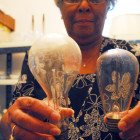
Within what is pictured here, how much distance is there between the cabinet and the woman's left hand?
84 cm

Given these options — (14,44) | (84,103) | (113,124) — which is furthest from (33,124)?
(14,44)

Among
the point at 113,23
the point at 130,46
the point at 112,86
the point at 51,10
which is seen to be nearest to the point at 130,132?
the point at 112,86

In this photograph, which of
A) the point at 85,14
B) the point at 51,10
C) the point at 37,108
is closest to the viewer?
the point at 37,108

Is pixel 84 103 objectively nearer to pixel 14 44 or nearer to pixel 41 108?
pixel 41 108

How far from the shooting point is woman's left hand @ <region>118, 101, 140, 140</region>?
0.75ft

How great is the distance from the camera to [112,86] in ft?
0.92

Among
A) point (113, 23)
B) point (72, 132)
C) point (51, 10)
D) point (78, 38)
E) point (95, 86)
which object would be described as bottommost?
point (72, 132)

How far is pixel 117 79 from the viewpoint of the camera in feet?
0.88

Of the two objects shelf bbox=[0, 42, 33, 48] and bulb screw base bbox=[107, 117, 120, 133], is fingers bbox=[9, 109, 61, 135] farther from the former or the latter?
shelf bbox=[0, 42, 33, 48]

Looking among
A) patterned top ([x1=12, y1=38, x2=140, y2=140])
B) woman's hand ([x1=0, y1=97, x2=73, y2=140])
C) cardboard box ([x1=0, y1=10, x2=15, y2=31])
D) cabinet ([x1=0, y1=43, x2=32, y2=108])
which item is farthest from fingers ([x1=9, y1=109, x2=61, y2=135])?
cardboard box ([x1=0, y1=10, x2=15, y2=31])

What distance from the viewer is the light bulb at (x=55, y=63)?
0.80ft

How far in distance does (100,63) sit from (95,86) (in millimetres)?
173

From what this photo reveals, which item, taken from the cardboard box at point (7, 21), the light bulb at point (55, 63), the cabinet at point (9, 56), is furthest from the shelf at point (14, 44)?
the light bulb at point (55, 63)

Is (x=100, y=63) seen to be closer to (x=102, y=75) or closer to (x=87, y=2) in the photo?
(x=102, y=75)
